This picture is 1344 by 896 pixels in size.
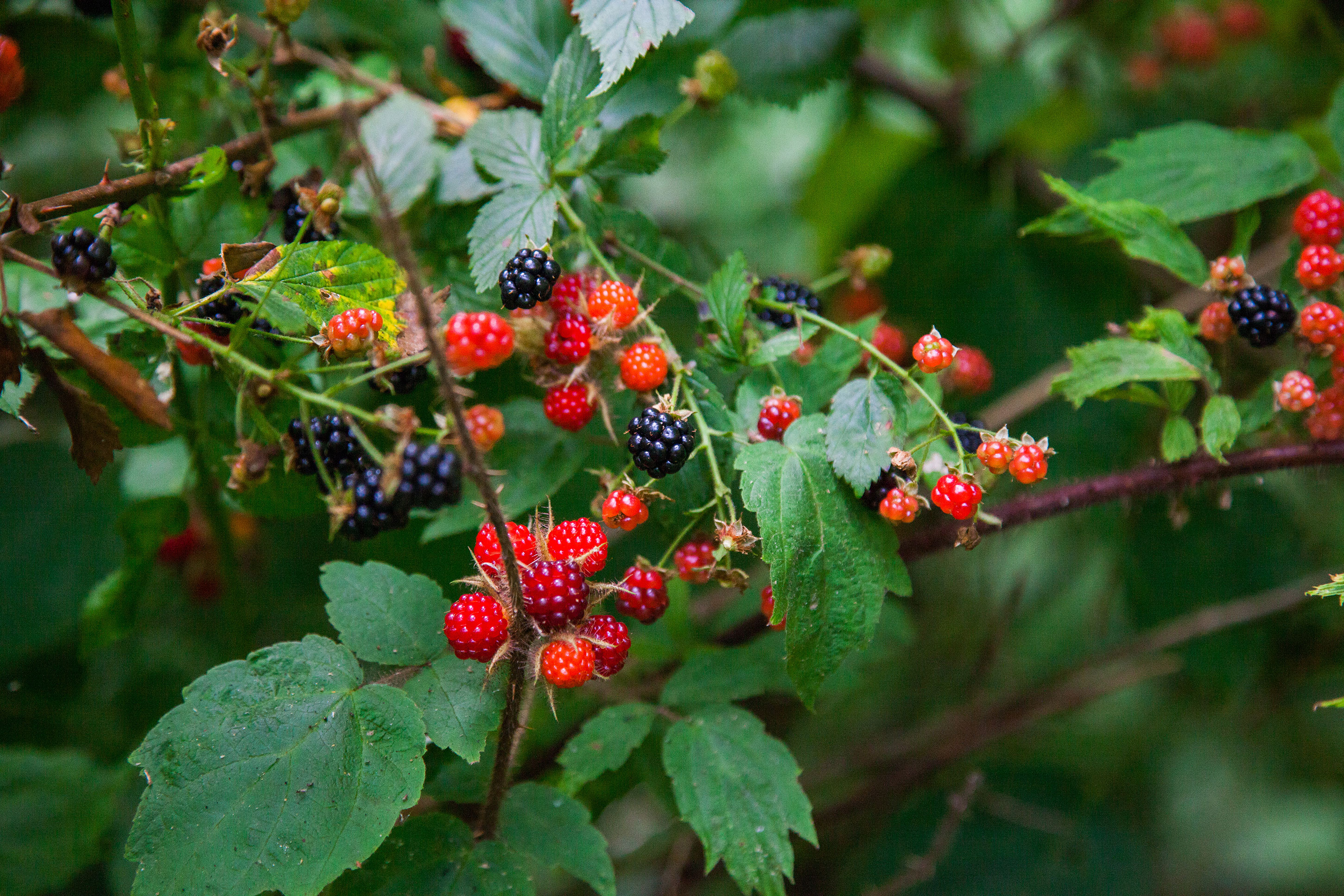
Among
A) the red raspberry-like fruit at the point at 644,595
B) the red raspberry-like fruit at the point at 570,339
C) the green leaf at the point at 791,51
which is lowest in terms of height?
the red raspberry-like fruit at the point at 644,595

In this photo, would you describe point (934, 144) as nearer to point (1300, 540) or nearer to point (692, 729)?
point (1300, 540)

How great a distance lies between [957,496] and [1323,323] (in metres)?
0.60

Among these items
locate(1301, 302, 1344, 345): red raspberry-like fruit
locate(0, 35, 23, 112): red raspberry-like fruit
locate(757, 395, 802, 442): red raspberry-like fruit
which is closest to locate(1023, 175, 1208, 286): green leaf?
locate(1301, 302, 1344, 345): red raspberry-like fruit

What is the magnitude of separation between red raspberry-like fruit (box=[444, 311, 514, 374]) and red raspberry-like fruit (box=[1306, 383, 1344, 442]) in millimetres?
1114

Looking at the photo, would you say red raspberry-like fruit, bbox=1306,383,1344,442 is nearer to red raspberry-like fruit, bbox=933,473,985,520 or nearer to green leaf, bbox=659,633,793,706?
red raspberry-like fruit, bbox=933,473,985,520

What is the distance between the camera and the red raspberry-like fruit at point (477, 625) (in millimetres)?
1013

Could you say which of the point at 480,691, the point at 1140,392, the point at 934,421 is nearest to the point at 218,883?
the point at 480,691

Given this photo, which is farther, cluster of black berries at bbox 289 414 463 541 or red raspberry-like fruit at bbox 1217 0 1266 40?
red raspberry-like fruit at bbox 1217 0 1266 40

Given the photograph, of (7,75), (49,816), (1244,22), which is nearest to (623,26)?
(7,75)

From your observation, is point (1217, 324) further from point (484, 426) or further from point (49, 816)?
point (49, 816)

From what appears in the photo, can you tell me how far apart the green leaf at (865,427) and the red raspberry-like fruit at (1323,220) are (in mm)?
704

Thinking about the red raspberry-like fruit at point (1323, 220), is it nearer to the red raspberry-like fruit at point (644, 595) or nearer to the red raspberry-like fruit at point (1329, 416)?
the red raspberry-like fruit at point (1329, 416)

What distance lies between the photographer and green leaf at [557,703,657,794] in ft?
3.98

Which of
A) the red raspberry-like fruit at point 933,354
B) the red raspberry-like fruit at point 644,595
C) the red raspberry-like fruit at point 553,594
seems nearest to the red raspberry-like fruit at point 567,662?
the red raspberry-like fruit at point 553,594
